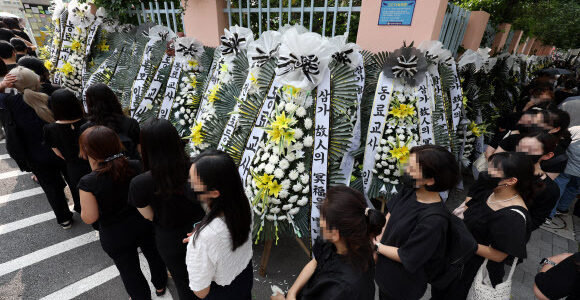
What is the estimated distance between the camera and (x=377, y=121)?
2.99 metres

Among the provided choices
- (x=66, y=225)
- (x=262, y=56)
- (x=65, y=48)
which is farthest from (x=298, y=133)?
(x=65, y=48)

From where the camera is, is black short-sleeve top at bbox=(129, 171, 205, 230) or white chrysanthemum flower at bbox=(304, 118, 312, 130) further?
white chrysanthemum flower at bbox=(304, 118, 312, 130)

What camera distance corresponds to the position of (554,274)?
5.45 ft

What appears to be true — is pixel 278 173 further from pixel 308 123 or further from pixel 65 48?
pixel 65 48

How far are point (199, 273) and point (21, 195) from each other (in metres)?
4.46

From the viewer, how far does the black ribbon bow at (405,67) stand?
283 centimetres

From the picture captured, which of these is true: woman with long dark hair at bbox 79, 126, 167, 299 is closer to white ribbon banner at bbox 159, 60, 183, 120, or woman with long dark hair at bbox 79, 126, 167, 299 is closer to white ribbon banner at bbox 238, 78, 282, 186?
white ribbon banner at bbox 238, 78, 282, 186

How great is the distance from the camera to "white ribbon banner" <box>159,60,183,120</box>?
3945 millimetres

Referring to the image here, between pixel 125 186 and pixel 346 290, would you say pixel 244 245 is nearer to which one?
pixel 346 290

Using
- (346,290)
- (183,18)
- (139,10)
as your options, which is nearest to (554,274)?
(346,290)

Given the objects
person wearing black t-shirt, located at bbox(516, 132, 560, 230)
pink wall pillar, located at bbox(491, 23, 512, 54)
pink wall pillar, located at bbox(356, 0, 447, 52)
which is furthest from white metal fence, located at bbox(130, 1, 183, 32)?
pink wall pillar, located at bbox(491, 23, 512, 54)

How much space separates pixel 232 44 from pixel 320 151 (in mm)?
1806

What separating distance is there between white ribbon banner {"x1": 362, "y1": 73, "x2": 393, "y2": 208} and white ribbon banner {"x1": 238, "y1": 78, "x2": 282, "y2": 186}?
46.4 inches

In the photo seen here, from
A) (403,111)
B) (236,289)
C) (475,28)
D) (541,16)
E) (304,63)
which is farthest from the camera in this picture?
(541,16)
